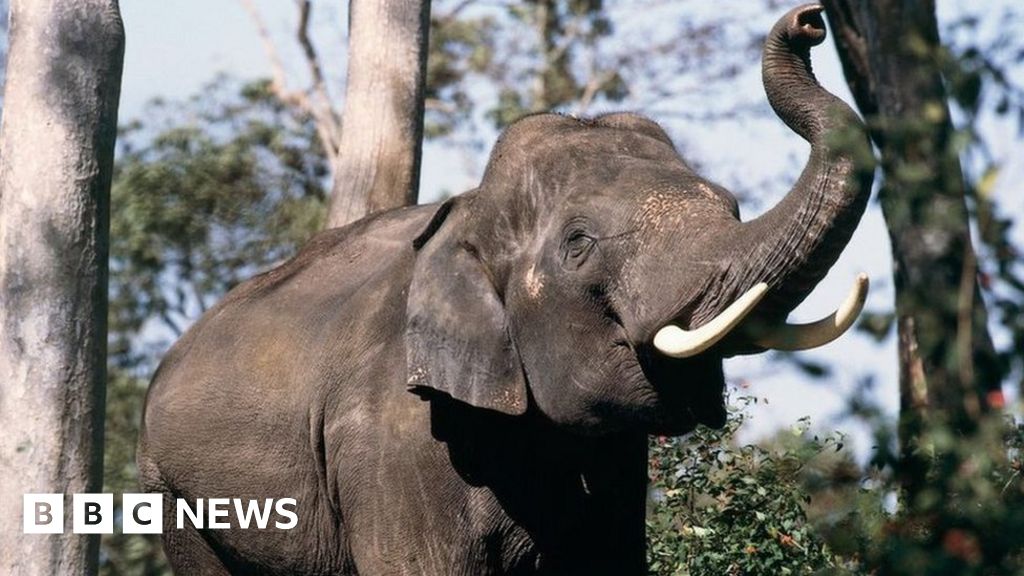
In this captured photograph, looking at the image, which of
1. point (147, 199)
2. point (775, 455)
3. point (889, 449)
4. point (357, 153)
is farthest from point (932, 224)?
point (147, 199)

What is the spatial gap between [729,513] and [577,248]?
1967 millimetres

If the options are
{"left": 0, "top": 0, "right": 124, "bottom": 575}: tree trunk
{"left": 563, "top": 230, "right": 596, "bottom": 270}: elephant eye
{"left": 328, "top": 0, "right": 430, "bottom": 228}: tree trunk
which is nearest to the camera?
{"left": 563, "top": 230, "right": 596, "bottom": 270}: elephant eye

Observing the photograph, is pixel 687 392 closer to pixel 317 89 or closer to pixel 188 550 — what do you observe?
pixel 188 550

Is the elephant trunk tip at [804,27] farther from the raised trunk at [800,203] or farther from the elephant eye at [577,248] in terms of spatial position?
the elephant eye at [577,248]

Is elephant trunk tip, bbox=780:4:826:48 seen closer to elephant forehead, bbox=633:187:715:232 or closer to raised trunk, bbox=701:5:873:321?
raised trunk, bbox=701:5:873:321

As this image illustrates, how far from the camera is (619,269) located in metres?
5.60

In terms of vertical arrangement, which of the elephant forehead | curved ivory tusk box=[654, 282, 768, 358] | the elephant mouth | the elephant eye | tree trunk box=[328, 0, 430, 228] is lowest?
the elephant mouth

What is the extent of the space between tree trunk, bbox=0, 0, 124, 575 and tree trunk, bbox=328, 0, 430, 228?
1808 millimetres

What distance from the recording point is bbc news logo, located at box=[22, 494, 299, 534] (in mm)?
6785

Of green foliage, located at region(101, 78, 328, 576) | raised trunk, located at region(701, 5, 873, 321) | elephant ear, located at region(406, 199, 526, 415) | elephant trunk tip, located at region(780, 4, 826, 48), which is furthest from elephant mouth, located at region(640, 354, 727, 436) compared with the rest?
green foliage, located at region(101, 78, 328, 576)

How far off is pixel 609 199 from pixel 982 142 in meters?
2.76

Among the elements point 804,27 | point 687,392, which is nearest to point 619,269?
point 687,392

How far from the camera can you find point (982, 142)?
3006 mm

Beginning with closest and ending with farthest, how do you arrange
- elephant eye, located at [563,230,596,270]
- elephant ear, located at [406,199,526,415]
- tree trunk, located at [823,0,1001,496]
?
tree trunk, located at [823,0,1001,496] < elephant eye, located at [563,230,596,270] < elephant ear, located at [406,199,526,415]
